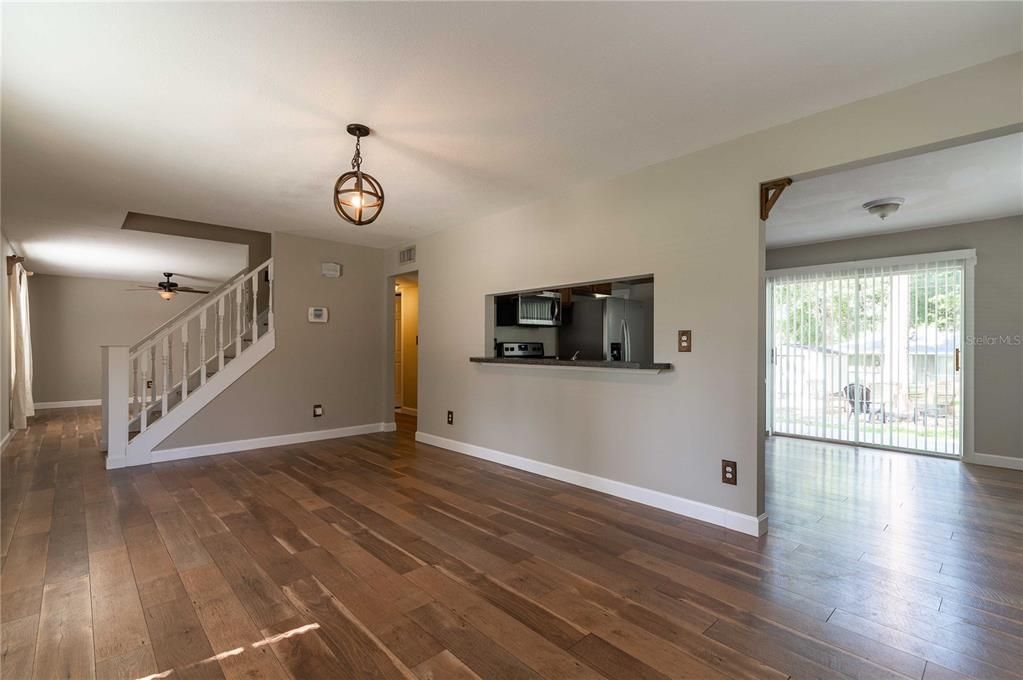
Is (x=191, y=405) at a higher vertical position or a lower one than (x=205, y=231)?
lower

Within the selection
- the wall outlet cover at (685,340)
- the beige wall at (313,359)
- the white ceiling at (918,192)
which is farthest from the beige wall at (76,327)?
the white ceiling at (918,192)

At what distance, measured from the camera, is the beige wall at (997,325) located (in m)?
4.47

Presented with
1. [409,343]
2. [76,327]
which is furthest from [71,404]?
[409,343]

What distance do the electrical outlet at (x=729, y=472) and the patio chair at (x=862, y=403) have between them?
3624 millimetres

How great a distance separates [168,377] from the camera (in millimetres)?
4574

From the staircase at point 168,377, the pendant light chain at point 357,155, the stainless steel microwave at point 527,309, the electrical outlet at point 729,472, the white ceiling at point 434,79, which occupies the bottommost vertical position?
the electrical outlet at point 729,472

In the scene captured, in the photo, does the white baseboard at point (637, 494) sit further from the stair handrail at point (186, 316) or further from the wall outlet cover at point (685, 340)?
the stair handrail at point (186, 316)

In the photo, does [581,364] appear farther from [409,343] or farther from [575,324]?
[409,343]

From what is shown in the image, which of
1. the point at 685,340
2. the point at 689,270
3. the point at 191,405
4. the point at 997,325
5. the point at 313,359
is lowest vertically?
the point at 191,405

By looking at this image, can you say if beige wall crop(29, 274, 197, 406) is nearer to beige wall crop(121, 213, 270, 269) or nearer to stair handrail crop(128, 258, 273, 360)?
stair handrail crop(128, 258, 273, 360)

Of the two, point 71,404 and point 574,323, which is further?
point 71,404

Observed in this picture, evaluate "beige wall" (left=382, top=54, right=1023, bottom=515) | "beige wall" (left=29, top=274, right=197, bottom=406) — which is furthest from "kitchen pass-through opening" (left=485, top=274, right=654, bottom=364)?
"beige wall" (left=29, top=274, right=197, bottom=406)

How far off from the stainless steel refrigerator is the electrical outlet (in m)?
2.34

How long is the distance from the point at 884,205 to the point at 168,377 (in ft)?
22.3
